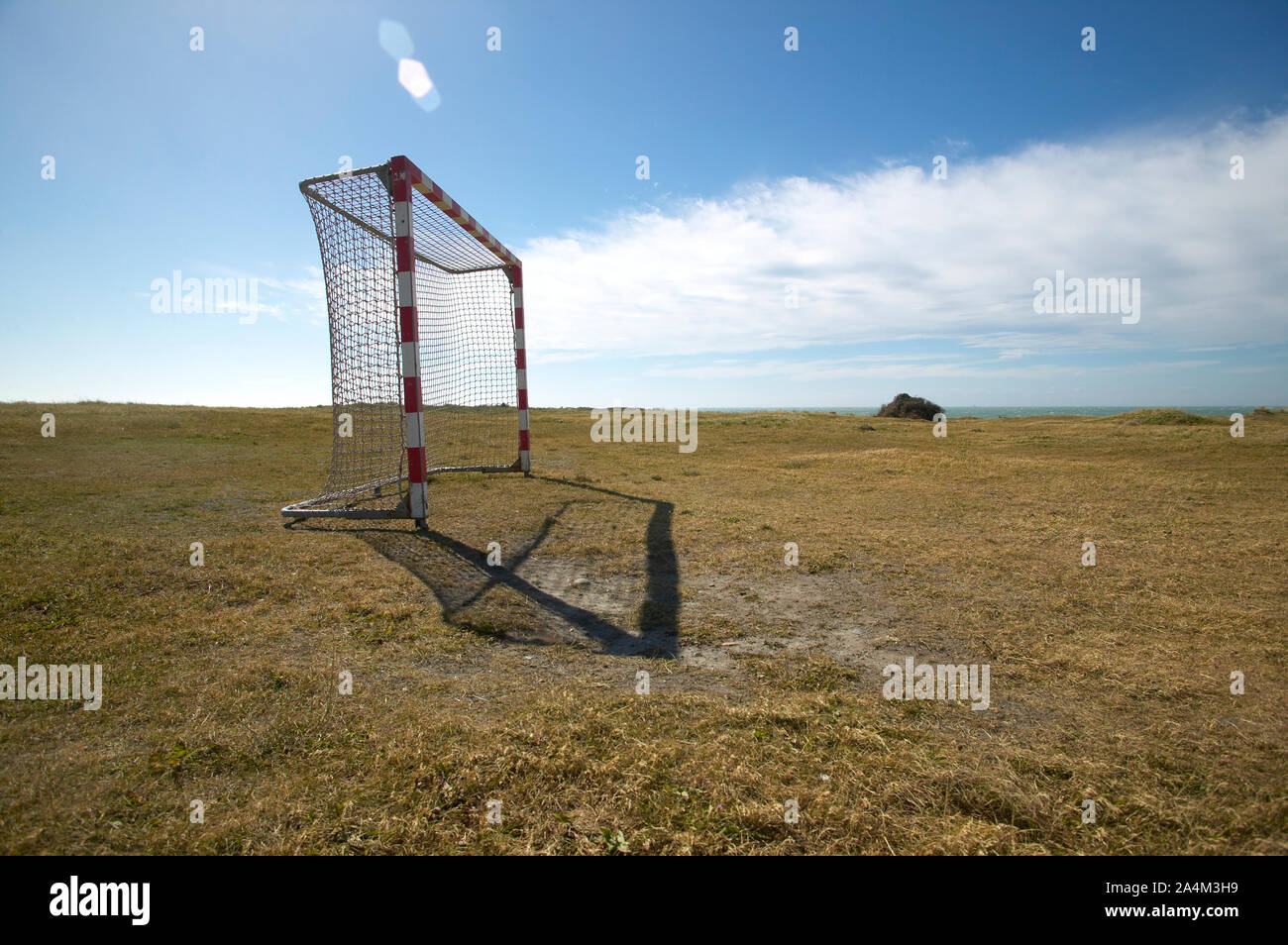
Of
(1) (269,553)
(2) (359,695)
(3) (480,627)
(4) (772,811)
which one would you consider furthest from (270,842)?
(1) (269,553)

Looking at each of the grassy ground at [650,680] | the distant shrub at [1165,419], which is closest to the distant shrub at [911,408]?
the distant shrub at [1165,419]

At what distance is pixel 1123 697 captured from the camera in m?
3.29

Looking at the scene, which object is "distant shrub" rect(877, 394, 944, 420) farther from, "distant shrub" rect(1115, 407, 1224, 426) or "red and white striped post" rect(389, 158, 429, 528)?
"red and white striped post" rect(389, 158, 429, 528)

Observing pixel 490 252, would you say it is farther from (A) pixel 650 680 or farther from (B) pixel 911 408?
(B) pixel 911 408

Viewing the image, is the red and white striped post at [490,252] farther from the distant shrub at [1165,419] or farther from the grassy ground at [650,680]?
the distant shrub at [1165,419]

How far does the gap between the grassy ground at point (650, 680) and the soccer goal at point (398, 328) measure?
1.24 metres

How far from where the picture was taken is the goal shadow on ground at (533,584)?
14.3 feet

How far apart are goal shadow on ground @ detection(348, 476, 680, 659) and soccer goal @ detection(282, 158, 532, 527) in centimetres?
96

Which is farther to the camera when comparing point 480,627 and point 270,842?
point 480,627

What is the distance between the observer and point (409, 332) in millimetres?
7629

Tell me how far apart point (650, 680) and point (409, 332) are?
594cm

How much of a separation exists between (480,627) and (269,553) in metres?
2.96
